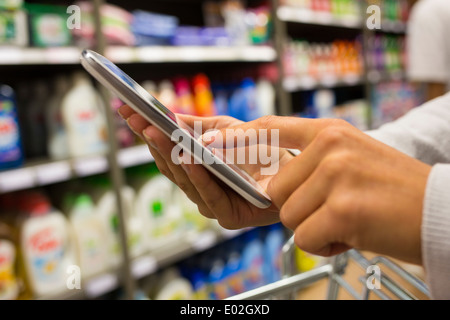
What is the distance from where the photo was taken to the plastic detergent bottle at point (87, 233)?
1.43m

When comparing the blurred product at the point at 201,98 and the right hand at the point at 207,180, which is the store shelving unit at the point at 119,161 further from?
the right hand at the point at 207,180

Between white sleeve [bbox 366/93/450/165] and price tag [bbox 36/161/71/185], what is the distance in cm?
103

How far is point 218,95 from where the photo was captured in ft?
6.50

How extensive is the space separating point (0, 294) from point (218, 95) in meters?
1.27

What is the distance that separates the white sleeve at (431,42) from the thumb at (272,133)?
5.97 feet

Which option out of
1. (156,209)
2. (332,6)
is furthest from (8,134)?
(332,6)

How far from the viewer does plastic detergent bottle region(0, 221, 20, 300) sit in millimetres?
1226

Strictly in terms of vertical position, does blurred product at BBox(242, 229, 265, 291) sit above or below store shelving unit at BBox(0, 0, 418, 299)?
below

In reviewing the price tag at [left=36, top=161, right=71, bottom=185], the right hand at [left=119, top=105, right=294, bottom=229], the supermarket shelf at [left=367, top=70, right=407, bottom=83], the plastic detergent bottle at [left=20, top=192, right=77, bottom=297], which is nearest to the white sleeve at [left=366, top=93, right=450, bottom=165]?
the right hand at [left=119, top=105, right=294, bottom=229]

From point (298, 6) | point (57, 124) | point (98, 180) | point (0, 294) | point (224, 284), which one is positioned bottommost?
point (224, 284)

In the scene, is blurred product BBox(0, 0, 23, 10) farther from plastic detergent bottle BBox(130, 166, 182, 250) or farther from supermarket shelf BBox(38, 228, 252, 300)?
supermarket shelf BBox(38, 228, 252, 300)

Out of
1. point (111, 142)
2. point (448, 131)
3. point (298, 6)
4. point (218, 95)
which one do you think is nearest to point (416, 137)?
point (448, 131)
